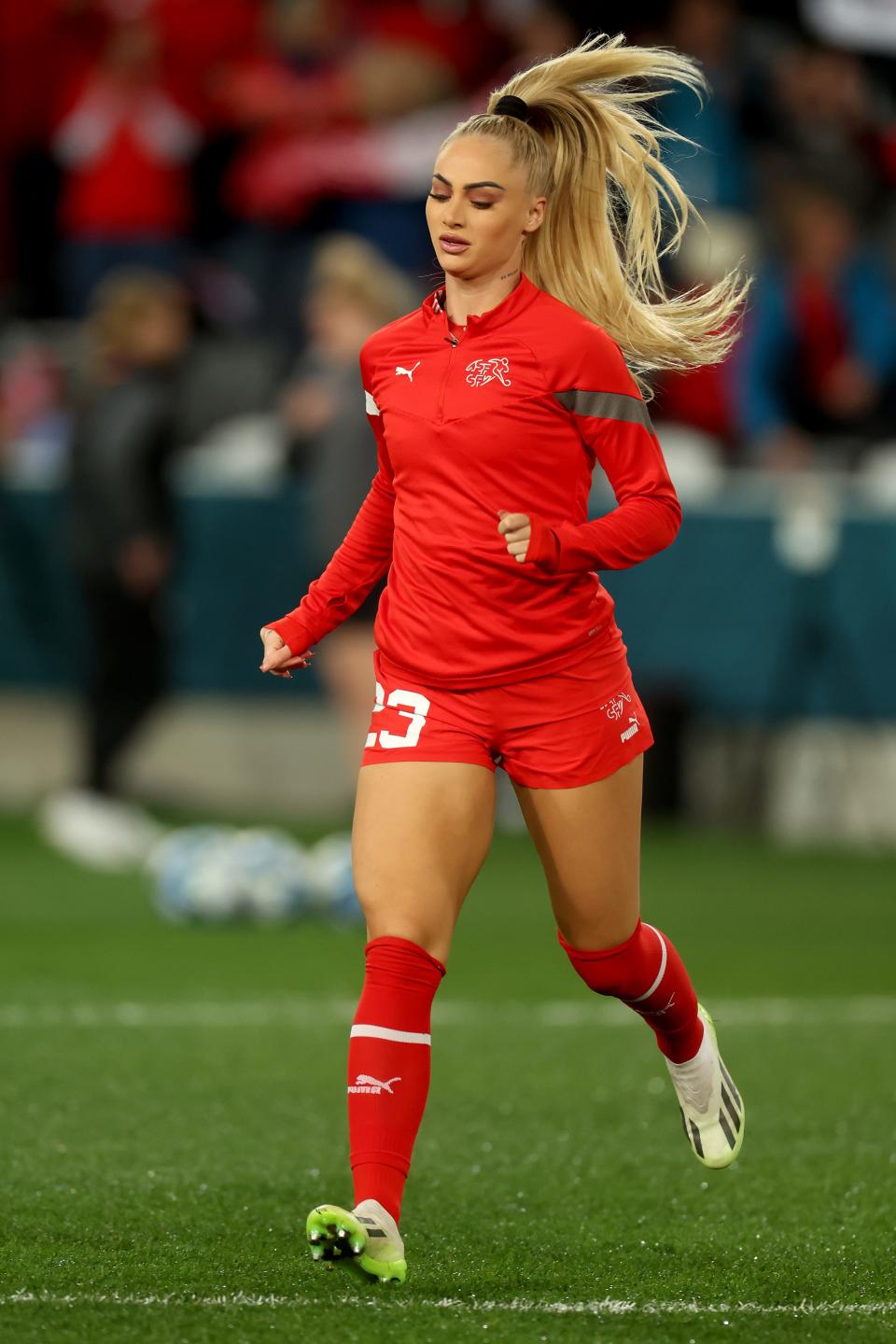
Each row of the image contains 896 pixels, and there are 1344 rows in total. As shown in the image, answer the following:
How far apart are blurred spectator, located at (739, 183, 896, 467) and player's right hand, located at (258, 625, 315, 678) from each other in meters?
8.22

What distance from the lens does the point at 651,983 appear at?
502cm

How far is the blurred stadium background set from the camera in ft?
32.1

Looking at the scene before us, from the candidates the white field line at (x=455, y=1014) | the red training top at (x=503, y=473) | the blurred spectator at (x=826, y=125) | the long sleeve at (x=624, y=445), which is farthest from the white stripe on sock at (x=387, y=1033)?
the blurred spectator at (x=826, y=125)

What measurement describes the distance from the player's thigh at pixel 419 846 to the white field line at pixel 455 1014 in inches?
119

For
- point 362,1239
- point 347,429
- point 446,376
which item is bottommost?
point 362,1239

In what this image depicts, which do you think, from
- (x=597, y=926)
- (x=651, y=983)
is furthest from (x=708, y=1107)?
(x=597, y=926)

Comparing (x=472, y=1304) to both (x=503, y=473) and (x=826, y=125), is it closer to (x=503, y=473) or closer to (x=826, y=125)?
(x=503, y=473)

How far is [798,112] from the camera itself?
14.2 m

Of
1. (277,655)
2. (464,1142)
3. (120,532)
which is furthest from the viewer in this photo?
(120,532)

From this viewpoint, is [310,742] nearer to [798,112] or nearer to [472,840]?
[798,112]

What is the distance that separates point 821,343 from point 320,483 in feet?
12.5

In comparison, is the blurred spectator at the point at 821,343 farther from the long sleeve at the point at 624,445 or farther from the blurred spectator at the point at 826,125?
the long sleeve at the point at 624,445

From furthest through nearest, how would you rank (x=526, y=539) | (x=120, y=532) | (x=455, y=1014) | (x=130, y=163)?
(x=130, y=163), (x=120, y=532), (x=455, y=1014), (x=526, y=539)

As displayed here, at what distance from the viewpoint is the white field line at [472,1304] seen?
4301 millimetres
